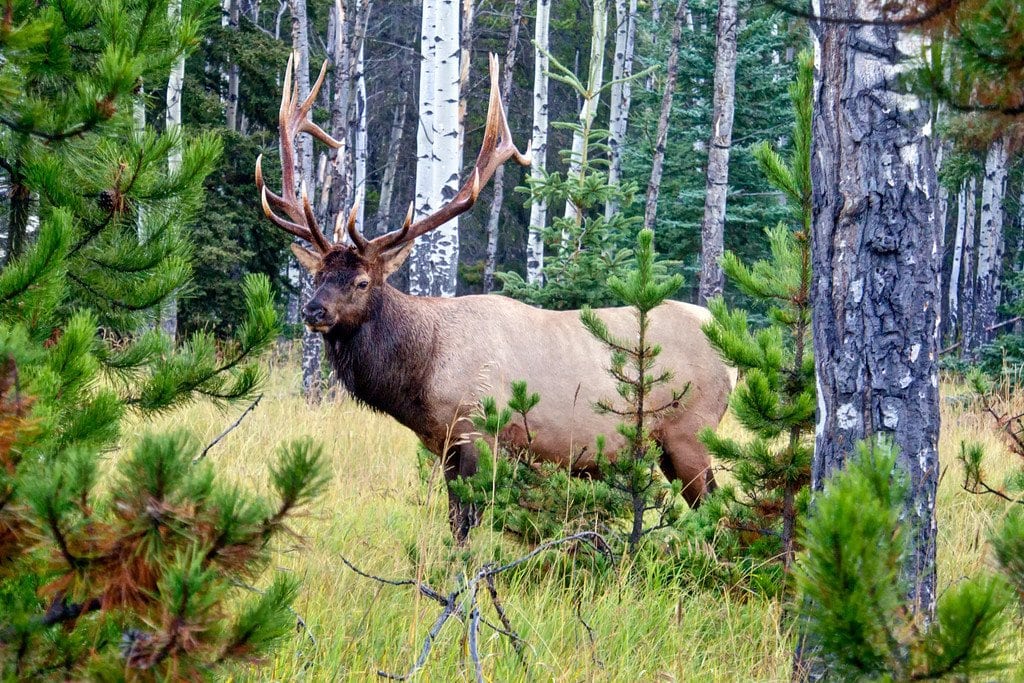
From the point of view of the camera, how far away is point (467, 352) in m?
6.02

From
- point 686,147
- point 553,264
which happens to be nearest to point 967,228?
point 686,147

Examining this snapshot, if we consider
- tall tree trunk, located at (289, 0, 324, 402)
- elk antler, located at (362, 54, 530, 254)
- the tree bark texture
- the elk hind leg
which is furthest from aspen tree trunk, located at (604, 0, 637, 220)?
the tree bark texture

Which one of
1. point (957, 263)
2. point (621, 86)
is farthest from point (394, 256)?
point (957, 263)

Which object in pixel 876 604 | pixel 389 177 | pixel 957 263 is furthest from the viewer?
pixel 389 177

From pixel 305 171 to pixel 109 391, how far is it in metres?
8.11

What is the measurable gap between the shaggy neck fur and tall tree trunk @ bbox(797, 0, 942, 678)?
3.21 m

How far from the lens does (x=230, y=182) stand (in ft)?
44.1

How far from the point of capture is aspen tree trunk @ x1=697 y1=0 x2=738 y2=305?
39.5 ft

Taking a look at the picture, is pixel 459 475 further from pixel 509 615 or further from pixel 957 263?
pixel 957 263

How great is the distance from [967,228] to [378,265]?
64.3 feet

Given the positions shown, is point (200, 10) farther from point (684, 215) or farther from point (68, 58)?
point (684, 215)

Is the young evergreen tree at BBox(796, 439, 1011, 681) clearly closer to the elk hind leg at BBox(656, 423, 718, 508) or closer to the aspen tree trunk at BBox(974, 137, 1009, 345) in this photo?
the elk hind leg at BBox(656, 423, 718, 508)

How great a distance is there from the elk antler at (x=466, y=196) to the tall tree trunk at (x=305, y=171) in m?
3.57

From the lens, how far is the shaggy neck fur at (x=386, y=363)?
19.2 feet
